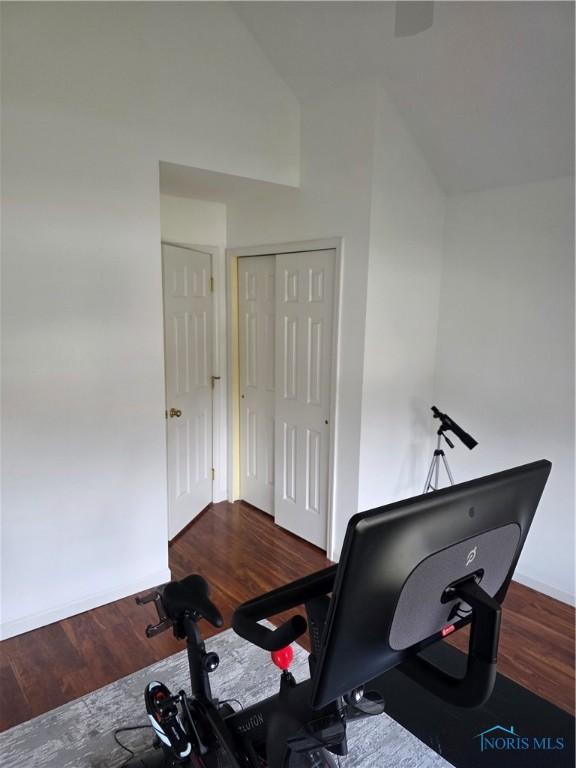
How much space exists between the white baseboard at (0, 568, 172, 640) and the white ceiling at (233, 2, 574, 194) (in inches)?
117

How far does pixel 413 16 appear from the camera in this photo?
5.65ft

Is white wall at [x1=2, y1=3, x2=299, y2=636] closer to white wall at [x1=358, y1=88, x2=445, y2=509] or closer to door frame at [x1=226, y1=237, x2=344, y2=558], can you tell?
door frame at [x1=226, y1=237, x2=344, y2=558]

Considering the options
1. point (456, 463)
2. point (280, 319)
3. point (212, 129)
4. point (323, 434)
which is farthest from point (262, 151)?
point (456, 463)

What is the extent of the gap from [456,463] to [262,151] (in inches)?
91.6

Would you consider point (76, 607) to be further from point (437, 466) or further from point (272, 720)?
point (437, 466)

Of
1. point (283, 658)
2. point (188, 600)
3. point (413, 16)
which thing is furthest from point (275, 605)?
point (413, 16)

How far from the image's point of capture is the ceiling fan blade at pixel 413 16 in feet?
5.34

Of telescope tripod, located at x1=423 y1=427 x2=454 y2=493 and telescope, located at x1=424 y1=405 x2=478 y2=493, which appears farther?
telescope tripod, located at x1=423 y1=427 x2=454 y2=493

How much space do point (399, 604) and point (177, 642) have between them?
2115 millimetres

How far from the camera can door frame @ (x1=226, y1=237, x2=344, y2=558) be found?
10.2ft

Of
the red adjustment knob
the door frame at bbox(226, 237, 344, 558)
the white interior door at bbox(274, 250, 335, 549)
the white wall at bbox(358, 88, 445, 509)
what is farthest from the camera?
the white interior door at bbox(274, 250, 335, 549)

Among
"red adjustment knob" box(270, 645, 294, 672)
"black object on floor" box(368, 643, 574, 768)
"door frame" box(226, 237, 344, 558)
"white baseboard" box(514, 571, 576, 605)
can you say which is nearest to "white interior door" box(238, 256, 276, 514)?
"door frame" box(226, 237, 344, 558)

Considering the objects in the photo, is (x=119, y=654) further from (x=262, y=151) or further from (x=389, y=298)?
(x=262, y=151)

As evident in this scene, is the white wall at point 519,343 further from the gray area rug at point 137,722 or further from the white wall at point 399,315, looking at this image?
the gray area rug at point 137,722
